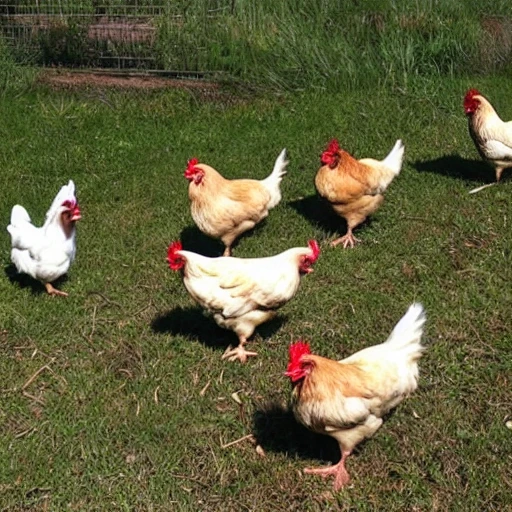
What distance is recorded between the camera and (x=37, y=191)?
8.06 metres

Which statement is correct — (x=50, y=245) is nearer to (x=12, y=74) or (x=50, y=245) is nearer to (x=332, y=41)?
(x=12, y=74)

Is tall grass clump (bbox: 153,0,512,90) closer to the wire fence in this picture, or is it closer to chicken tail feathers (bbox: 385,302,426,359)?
the wire fence

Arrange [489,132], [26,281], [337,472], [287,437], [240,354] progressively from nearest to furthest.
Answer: [337,472] → [287,437] → [240,354] → [26,281] → [489,132]

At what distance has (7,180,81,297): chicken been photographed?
19.5 feet

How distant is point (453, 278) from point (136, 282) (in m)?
2.54

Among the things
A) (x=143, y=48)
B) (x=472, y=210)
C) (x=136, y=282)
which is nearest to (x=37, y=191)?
(x=136, y=282)

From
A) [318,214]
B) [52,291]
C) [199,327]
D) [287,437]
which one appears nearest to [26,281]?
[52,291]

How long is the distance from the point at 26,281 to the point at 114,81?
16.5 ft

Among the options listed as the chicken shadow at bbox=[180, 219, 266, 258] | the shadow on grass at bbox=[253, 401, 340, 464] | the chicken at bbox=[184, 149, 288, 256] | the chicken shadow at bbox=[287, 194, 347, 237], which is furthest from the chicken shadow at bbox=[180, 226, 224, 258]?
the shadow on grass at bbox=[253, 401, 340, 464]

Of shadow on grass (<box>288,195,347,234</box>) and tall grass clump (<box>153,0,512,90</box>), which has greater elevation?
tall grass clump (<box>153,0,512,90</box>)

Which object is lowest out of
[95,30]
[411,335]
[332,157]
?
[411,335]

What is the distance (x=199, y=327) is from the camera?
5.78 metres

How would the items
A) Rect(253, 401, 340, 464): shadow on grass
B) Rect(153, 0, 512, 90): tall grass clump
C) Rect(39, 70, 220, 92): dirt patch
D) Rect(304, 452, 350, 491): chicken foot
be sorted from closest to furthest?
Rect(304, 452, 350, 491): chicken foot, Rect(253, 401, 340, 464): shadow on grass, Rect(153, 0, 512, 90): tall grass clump, Rect(39, 70, 220, 92): dirt patch

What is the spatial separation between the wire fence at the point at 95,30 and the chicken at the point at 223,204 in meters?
4.81
